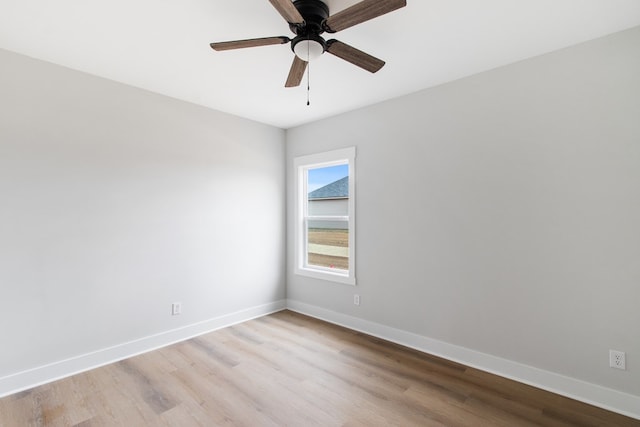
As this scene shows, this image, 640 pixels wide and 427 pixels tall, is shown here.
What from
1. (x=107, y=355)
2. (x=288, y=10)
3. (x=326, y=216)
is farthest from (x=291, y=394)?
(x=288, y=10)

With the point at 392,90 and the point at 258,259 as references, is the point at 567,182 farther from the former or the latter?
the point at 258,259

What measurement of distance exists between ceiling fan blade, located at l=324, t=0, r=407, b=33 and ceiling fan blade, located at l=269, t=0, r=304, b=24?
6.9 inches

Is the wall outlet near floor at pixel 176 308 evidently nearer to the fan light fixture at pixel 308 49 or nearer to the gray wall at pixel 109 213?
the gray wall at pixel 109 213

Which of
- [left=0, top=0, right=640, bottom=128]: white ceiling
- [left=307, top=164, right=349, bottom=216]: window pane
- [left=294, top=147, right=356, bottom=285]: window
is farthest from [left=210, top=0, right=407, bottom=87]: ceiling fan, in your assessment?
[left=307, top=164, right=349, bottom=216]: window pane

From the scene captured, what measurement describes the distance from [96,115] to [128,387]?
2.36m

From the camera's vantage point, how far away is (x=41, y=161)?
7.98 feet

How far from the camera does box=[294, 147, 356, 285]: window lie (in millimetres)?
3639

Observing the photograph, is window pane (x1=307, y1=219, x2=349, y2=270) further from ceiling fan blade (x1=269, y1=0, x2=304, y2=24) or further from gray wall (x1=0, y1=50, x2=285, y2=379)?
ceiling fan blade (x1=269, y1=0, x2=304, y2=24)

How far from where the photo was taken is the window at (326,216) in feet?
A: 11.9

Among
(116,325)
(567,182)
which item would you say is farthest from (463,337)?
(116,325)

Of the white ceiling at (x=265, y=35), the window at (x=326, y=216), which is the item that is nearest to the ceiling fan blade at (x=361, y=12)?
the white ceiling at (x=265, y=35)

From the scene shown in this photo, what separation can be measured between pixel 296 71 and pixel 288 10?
2.06ft

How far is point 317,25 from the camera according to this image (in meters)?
1.71

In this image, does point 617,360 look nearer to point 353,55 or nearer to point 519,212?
point 519,212
